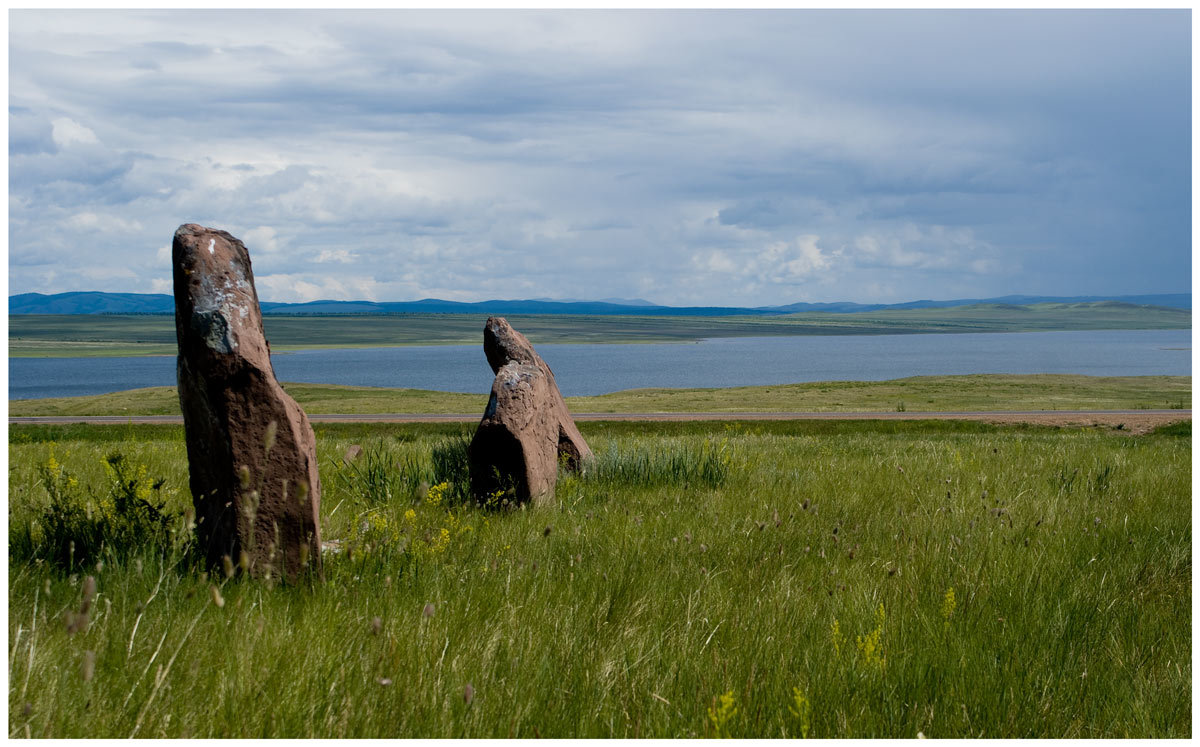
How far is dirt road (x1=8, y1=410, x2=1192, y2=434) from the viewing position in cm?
3075

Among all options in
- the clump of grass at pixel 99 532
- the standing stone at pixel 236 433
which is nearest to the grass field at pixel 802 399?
the clump of grass at pixel 99 532

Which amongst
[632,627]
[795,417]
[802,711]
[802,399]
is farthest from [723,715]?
[802,399]

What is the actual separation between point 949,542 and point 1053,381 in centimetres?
5435

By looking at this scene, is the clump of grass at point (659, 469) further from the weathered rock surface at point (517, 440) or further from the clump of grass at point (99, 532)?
the clump of grass at point (99, 532)

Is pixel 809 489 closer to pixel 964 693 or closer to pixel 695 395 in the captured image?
pixel 964 693

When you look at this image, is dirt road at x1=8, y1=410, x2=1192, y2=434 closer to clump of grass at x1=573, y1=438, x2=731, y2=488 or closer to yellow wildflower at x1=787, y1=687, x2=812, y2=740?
clump of grass at x1=573, y1=438, x2=731, y2=488

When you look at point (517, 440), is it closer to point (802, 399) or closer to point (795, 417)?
point (795, 417)

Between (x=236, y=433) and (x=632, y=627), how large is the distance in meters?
2.39

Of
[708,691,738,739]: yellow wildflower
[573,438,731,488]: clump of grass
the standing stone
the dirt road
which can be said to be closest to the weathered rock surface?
[573,438,731,488]: clump of grass

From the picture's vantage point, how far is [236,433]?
4.82 meters

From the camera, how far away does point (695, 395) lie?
160 feet

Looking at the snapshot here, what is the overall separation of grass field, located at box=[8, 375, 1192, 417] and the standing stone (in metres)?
33.2

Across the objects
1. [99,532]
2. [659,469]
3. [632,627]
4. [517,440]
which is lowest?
[632,627]

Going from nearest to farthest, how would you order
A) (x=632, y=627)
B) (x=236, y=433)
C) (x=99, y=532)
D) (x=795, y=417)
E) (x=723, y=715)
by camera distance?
(x=723, y=715) → (x=632, y=627) → (x=236, y=433) → (x=99, y=532) → (x=795, y=417)
